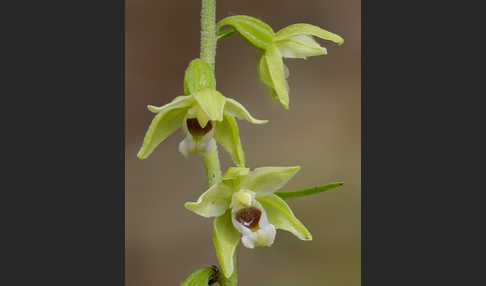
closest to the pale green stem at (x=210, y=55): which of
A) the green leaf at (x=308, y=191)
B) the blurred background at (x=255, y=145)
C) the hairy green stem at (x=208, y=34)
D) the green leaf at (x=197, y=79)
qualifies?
the hairy green stem at (x=208, y=34)

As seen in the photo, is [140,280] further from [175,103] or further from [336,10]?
[336,10]

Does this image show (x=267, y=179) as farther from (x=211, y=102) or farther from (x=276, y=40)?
(x=276, y=40)

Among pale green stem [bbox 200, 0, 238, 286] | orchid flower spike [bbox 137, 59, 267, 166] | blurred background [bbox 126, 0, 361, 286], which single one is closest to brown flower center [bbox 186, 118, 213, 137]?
orchid flower spike [bbox 137, 59, 267, 166]

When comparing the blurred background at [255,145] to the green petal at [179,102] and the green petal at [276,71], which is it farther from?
the green petal at [179,102]

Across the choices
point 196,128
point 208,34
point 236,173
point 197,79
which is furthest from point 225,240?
point 208,34

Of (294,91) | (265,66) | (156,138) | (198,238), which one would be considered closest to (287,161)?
(294,91)

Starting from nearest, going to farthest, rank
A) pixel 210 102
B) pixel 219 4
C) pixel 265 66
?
pixel 210 102 < pixel 265 66 < pixel 219 4

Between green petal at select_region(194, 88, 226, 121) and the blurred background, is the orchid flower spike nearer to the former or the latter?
green petal at select_region(194, 88, 226, 121)
